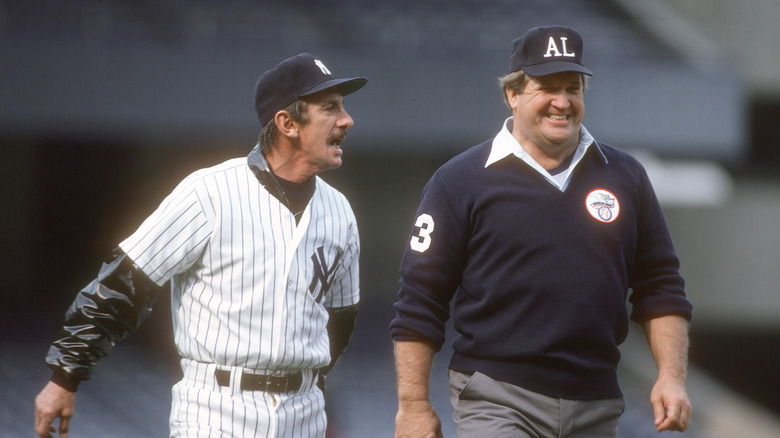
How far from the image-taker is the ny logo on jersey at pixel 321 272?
2.40 meters

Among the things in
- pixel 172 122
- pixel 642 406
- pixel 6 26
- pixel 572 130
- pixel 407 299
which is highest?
pixel 6 26

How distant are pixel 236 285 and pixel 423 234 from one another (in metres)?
0.46

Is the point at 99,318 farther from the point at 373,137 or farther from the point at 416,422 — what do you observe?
the point at 373,137

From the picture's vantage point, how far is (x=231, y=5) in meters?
9.60

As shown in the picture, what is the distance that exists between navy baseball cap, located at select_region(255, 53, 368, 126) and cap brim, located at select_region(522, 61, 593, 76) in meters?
0.52

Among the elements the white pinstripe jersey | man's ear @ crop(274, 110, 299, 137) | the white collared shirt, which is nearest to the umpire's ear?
man's ear @ crop(274, 110, 299, 137)

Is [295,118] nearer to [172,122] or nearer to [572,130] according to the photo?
[572,130]

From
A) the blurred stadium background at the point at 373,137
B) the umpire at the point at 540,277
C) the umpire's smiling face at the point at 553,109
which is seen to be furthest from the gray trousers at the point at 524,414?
the blurred stadium background at the point at 373,137

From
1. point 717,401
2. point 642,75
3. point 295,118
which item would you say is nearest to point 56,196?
point 642,75

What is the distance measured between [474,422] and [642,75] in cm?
665

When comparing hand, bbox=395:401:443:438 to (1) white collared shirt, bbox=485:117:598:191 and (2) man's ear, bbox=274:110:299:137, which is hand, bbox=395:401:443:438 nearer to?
(1) white collared shirt, bbox=485:117:598:191

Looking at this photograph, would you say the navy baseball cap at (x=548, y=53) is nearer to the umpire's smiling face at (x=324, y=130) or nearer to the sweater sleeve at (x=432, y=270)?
the sweater sleeve at (x=432, y=270)

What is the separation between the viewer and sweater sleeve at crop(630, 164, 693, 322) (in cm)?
220

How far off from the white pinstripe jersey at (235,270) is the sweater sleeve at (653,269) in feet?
2.55
